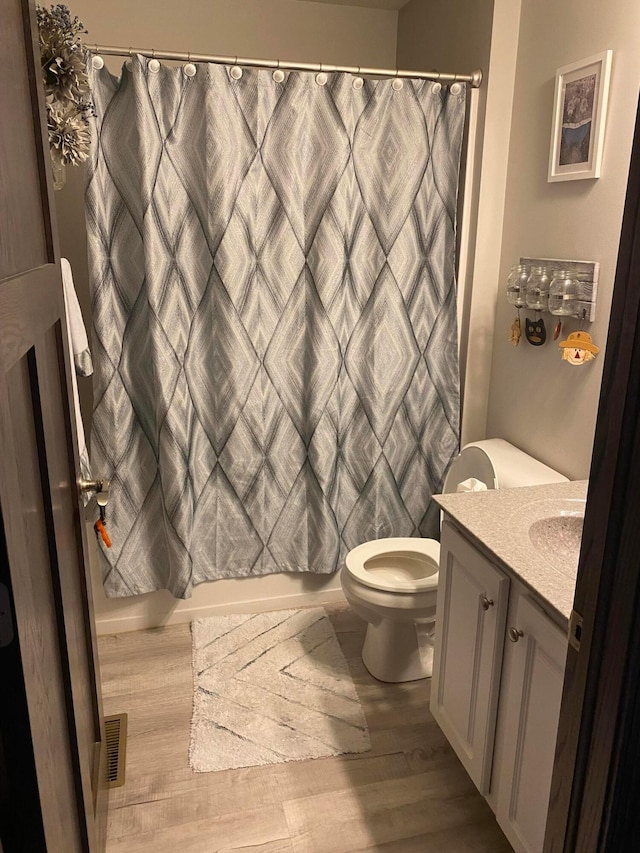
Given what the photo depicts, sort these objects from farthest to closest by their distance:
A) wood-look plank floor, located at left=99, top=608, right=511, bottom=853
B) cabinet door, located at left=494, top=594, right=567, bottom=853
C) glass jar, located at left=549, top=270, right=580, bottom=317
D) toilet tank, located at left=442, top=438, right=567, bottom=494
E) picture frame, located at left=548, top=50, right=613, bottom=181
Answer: toilet tank, located at left=442, top=438, right=567, bottom=494 → glass jar, located at left=549, top=270, right=580, bottom=317 → picture frame, located at left=548, top=50, right=613, bottom=181 → wood-look plank floor, located at left=99, top=608, right=511, bottom=853 → cabinet door, located at left=494, top=594, right=567, bottom=853

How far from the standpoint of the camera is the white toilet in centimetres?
216

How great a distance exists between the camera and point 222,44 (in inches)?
108

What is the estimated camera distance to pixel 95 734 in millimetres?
1501

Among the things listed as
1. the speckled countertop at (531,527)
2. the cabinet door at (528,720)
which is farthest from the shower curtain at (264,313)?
the cabinet door at (528,720)

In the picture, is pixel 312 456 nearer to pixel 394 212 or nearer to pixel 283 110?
pixel 394 212

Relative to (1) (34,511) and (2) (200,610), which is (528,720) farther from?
(2) (200,610)

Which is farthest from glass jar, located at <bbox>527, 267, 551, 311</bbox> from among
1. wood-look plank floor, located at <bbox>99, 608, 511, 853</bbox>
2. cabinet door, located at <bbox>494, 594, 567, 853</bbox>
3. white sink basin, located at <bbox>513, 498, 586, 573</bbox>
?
wood-look plank floor, located at <bbox>99, 608, 511, 853</bbox>

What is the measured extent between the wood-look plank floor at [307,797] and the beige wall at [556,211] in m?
0.99

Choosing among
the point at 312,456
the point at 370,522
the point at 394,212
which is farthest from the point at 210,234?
the point at 370,522

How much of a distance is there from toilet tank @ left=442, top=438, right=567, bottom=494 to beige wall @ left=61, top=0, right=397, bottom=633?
77 cm

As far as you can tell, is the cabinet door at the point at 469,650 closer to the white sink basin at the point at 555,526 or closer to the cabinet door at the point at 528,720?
the cabinet door at the point at 528,720

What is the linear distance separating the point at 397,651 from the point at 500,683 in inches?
29.4

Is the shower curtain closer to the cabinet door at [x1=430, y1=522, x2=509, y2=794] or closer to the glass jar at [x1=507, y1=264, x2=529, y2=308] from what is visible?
the glass jar at [x1=507, y1=264, x2=529, y2=308]

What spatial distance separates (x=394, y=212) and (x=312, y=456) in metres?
0.94
